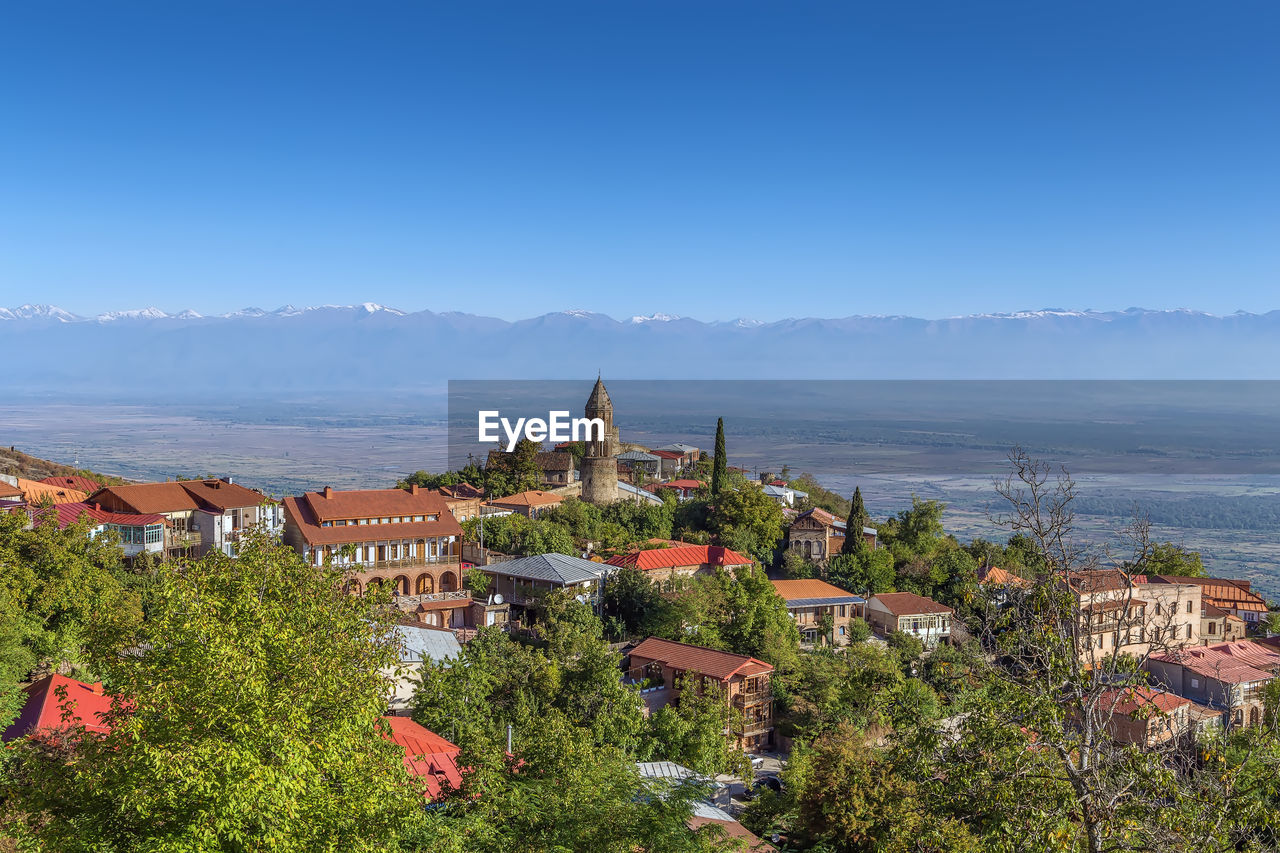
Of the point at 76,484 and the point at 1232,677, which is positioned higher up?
the point at 76,484

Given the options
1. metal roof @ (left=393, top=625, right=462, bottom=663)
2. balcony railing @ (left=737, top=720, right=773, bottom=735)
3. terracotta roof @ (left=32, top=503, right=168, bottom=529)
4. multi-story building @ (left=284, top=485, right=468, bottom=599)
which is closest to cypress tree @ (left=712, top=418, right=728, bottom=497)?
multi-story building @ (left=284, top=485, right=468, bottom=599)

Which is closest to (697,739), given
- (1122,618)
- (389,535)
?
(1122,618)

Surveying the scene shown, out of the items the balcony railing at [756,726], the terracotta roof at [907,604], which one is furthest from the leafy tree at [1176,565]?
the balcony railing at [756,726]

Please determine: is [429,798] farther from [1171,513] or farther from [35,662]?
[1171,513]

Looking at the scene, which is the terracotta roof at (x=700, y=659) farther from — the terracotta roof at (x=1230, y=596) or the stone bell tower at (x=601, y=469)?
the terracotta roof at (x=1230, y=596)

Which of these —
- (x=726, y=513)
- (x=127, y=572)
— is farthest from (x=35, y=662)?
(x=726, y=513)

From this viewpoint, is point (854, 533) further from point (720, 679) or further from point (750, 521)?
point (720, 679)
